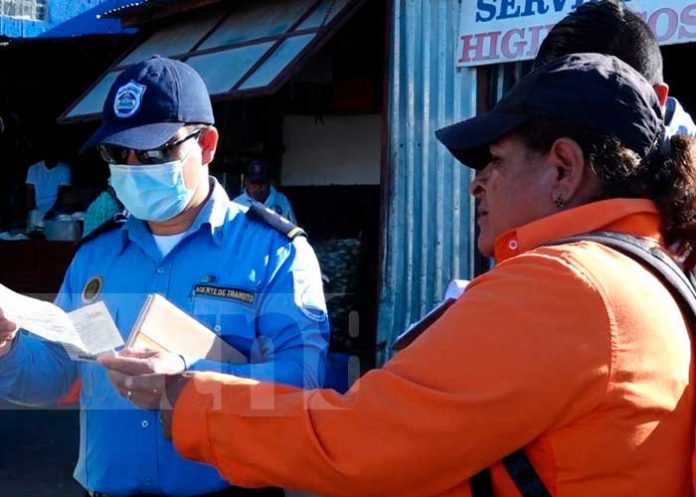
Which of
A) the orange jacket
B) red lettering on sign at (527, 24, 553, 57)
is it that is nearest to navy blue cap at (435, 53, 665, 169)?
the orange jacket

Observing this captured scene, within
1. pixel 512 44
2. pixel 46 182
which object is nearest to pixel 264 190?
pixel 46 182

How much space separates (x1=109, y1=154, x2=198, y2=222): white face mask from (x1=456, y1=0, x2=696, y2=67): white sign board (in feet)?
11.0

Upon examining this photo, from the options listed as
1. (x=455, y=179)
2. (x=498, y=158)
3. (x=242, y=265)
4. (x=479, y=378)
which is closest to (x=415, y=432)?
(x=479, y=378)

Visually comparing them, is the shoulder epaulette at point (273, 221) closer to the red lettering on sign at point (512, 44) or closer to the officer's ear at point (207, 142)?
the officer's ear at point (207, 142)

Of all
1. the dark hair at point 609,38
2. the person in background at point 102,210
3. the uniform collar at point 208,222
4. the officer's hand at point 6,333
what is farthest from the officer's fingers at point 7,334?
the person in background at point 102,210

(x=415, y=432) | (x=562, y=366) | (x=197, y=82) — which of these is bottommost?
(x=415, y=432)

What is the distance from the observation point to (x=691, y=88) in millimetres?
7598

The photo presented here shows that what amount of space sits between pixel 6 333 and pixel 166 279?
42 centimetres

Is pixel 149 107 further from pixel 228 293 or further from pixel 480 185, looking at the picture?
pixel 480 185

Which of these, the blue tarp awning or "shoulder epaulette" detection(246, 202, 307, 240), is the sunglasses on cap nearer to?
"shoulder epaulette" detection(246, 202, 307, 240)

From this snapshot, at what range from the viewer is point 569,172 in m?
1.74

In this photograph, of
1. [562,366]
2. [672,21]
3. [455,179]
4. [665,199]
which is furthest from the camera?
[455,179]

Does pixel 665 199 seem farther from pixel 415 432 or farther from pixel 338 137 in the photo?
pixel 338 137

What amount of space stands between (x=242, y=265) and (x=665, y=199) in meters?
1.21
